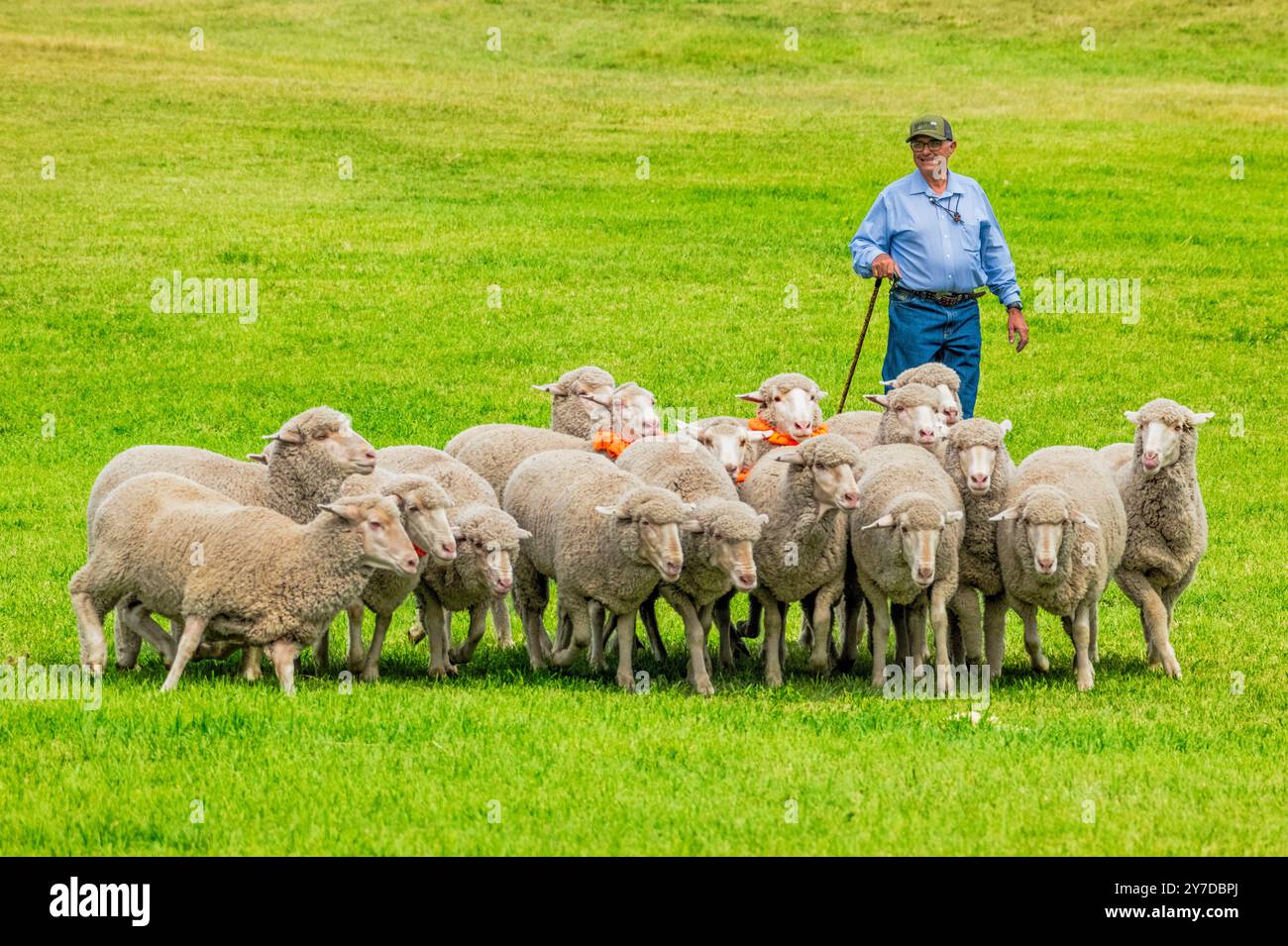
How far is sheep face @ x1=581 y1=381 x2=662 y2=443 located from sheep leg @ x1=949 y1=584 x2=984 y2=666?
251 centimetres

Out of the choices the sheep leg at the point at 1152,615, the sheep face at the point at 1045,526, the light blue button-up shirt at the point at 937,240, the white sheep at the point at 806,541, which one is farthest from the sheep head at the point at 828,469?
the light blue button-up shirt at the point at 937,240

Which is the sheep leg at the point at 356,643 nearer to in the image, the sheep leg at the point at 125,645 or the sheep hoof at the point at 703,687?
Result: the sheep leg at the point at 125,645

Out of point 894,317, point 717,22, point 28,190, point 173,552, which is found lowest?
point 173,552

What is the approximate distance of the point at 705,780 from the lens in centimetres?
798

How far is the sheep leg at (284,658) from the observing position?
9.54m

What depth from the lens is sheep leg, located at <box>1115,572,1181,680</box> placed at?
36.2 feet

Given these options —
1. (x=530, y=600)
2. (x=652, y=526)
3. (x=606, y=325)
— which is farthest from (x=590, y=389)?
(x=606, y=325)

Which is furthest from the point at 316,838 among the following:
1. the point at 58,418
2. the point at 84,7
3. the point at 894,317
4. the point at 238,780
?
the point at 84,7

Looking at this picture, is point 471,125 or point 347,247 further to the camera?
point 471,125

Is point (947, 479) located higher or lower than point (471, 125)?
lower

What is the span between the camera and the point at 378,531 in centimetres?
960

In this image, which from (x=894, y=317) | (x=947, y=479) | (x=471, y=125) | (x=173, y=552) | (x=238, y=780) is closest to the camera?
(x=238, y=780)

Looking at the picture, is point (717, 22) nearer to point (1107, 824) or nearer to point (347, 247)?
point (347, 247)

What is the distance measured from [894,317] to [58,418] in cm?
1184
